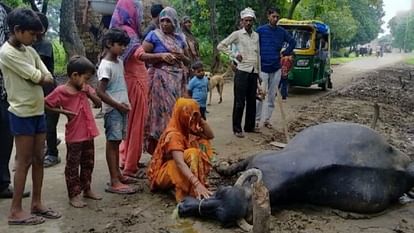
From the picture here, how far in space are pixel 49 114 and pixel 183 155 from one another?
174 cm

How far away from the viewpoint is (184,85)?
5152 millimetres

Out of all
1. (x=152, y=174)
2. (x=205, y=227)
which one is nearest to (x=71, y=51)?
(x=152, y=174)

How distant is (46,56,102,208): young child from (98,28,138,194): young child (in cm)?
27

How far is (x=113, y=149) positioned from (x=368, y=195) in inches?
90.7

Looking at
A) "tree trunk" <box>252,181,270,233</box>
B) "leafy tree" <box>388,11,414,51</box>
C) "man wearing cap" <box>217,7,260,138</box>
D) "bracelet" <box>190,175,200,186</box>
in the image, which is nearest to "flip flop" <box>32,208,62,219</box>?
"bracelet" <box>190,175,200,186</box>

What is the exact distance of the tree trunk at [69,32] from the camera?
11328mm

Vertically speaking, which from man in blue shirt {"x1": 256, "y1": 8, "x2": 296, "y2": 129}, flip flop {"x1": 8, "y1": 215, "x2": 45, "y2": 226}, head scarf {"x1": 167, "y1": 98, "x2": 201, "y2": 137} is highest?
man in blue shirt {"x1": 256, "y1": 8, "x2": 296, "y2": 129}

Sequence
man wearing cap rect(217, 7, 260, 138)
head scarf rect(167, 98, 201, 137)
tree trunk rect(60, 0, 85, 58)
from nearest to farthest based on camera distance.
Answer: head scarf rect(167, 98, 201, 137) → man wearing cap rect(217, 7, 260, 138) → tree trunk rect(60, 0, 85, 58)

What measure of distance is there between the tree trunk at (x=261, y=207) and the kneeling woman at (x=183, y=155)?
2.58ft

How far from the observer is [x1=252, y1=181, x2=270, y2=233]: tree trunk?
3143mm

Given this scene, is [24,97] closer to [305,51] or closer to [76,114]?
[76,114]

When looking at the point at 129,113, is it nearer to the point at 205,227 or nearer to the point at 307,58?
the point at 205,227

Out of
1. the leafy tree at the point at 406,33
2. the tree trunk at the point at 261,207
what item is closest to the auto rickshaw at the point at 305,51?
the tree trunk at the point at 261,207

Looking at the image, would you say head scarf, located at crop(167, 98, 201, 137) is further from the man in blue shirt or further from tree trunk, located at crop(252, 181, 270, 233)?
the man in blue shirt
